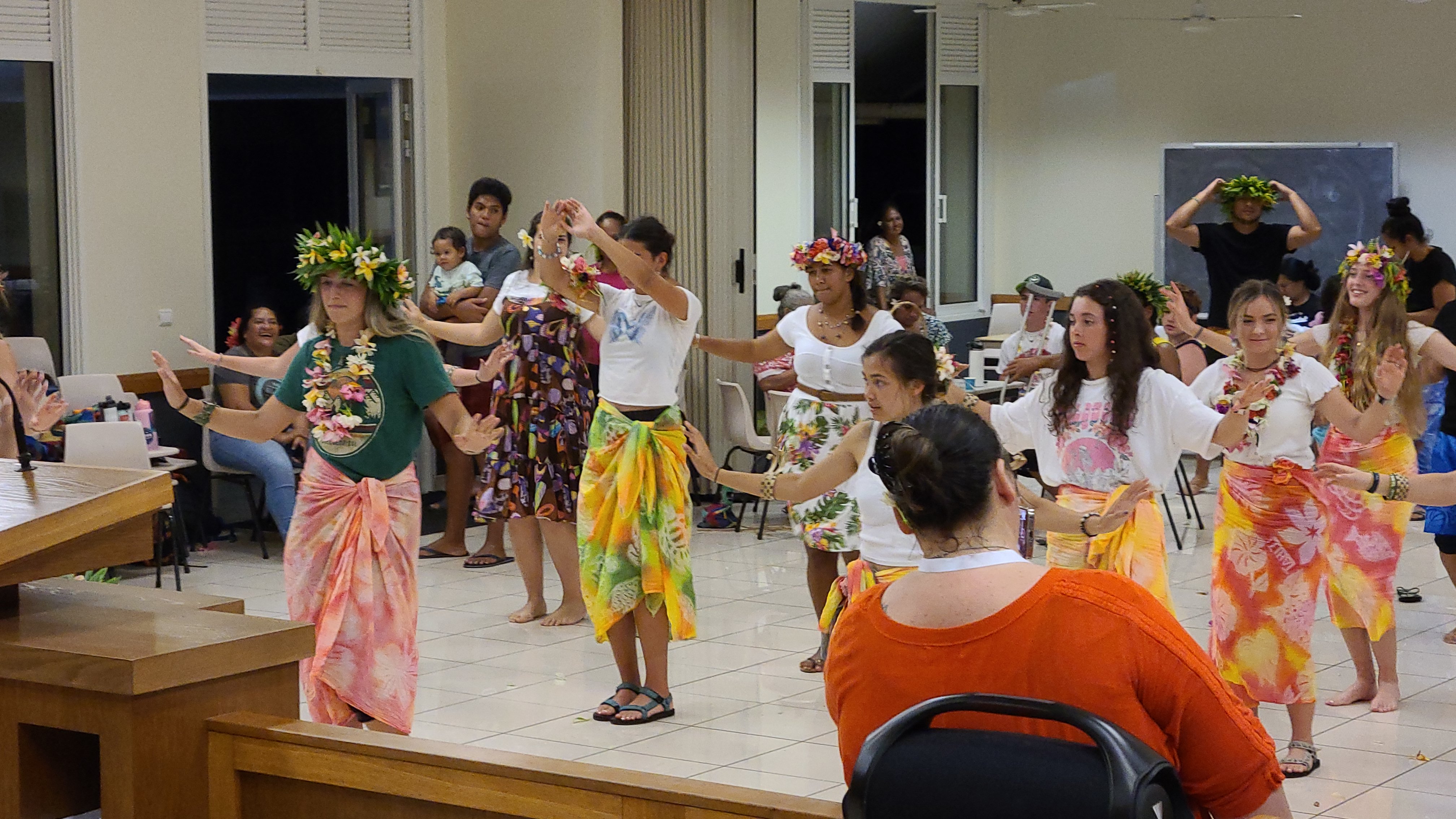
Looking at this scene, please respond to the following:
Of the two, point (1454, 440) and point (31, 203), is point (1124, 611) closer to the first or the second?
point (1454, 440)

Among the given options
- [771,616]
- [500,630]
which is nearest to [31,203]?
[500,630]

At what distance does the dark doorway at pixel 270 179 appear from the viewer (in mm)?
9508

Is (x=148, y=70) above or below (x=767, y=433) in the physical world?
above

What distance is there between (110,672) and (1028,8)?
11.0 metres

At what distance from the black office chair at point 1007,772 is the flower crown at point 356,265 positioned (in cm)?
331

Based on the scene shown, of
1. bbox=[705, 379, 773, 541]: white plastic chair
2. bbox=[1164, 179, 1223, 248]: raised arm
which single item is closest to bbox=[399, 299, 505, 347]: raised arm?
bbox=[705, 379, 773, 541]: white plastic chair

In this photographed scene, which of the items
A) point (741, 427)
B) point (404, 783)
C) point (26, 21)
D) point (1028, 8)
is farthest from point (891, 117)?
point (404, 783)

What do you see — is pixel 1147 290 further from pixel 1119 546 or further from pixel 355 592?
pixel 355 592

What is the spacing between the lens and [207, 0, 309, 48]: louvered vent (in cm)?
922

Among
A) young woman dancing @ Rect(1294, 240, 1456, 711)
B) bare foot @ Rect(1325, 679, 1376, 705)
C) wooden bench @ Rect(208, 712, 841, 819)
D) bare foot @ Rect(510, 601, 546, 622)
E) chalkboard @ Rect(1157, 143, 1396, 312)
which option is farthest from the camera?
chalkboard @ Rect(1157, 143, 1396, 312)

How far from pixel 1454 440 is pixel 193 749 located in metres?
5.67

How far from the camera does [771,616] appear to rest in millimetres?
7441

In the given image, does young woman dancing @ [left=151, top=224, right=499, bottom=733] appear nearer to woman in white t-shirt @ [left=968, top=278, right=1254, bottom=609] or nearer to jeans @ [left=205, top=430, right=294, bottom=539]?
woman in white t-shirt @ [left=968, top=278, right=1254, bottom=609]

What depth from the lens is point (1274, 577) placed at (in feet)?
16.9
